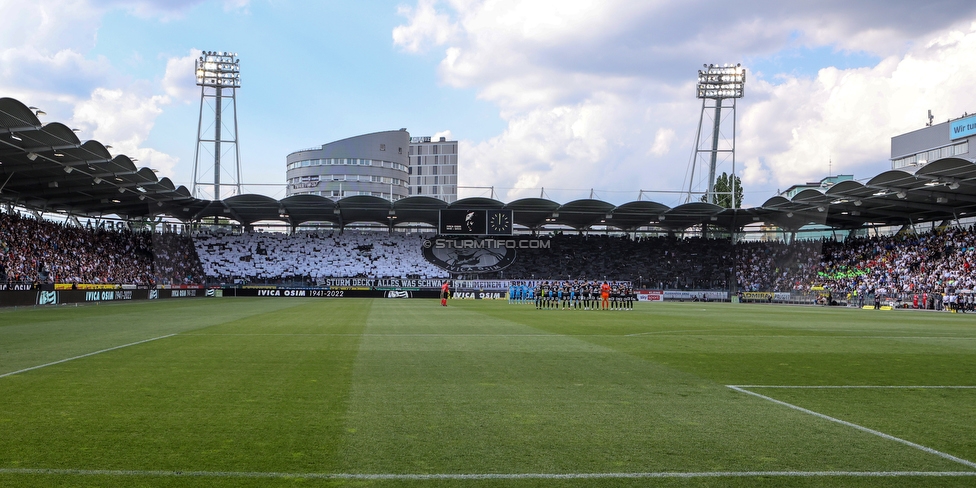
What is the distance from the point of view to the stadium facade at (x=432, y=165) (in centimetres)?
14900

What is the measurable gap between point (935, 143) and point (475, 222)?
4653 centimetres

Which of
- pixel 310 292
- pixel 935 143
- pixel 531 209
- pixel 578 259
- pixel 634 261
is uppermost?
pixel 935 143

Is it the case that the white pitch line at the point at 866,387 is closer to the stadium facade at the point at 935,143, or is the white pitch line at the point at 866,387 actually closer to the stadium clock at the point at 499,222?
the stadium clock at the point at 499,222

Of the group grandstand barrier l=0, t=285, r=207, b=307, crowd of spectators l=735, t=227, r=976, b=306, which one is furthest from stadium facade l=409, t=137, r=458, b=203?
grandstand barrier l=0, t=285, r=207, b=307

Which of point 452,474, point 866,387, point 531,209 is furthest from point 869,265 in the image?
point 452,474

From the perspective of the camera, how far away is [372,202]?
61.6 meters

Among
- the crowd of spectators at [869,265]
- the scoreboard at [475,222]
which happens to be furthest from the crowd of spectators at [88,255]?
the crowd of spectators at [869,265]

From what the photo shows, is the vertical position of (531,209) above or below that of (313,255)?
above

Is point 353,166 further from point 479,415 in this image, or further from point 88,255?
point 479,415

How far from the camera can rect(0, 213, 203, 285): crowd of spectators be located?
41.9 meters

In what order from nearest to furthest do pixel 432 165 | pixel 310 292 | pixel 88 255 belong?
1. pixel 88 255
2. pixel 310 292
3. pixel 432 165

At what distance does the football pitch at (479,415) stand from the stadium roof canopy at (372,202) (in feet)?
82.8

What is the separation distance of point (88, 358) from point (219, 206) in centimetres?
5202

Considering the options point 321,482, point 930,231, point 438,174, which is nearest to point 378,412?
point 321,482
